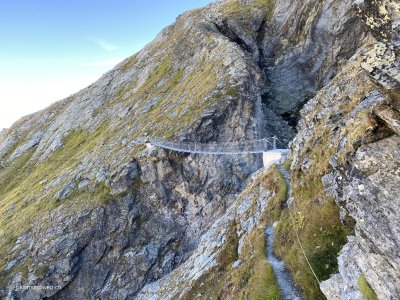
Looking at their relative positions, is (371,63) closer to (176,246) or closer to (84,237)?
(176,246)

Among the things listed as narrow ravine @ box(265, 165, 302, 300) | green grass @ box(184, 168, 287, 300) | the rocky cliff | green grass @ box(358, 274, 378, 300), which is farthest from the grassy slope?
green grass @ box(358, 274, 378, 300)

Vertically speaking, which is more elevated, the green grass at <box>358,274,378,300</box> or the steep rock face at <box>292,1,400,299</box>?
the steep rock face at <box>292,1,400,299</box>

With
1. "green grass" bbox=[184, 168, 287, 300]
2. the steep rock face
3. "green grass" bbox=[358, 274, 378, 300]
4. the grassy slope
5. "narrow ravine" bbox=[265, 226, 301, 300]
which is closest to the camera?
the steep rock face

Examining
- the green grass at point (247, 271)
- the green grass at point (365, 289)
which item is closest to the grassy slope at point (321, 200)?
the green grass at point (247, 271)

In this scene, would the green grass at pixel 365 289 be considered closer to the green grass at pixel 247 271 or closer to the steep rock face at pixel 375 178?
the steep rock face at pixel 375 178

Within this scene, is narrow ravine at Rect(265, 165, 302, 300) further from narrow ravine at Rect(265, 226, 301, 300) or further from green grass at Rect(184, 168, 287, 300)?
green grass at Rect(184, 168, 287, 300)

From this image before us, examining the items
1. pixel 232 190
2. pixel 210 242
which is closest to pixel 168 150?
pixel 232 190
